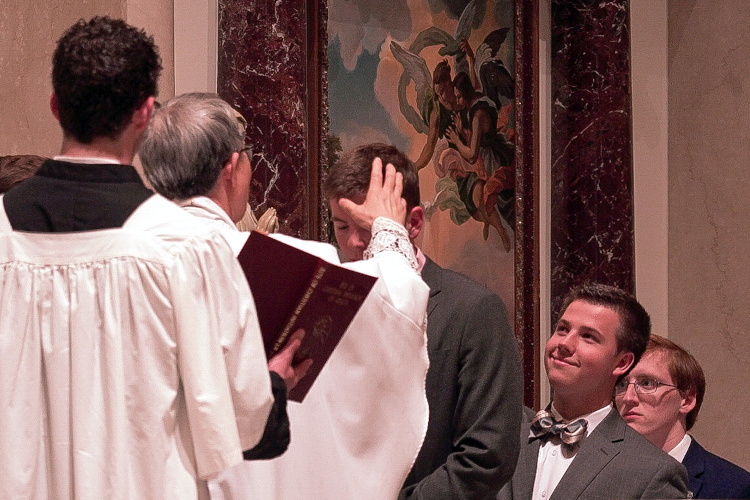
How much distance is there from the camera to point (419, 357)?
122 inches

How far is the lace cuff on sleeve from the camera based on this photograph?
300cm

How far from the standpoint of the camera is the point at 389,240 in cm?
301

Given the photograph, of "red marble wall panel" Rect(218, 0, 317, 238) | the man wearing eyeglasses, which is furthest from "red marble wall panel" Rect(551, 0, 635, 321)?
the man wearing eyeglasses

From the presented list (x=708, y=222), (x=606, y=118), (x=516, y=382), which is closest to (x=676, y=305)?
(x=708, y=222)

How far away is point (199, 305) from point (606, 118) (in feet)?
19.8

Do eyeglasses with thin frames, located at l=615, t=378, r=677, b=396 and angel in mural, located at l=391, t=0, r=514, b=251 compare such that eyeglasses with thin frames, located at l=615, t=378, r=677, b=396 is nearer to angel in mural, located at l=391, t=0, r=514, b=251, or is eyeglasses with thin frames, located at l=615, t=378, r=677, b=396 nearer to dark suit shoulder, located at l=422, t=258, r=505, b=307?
dark suit shoulder, located at l=422, t=258, r=505, b=307

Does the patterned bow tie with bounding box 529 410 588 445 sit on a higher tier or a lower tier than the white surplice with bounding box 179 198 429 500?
lower

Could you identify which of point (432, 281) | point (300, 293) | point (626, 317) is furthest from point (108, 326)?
point (626, 317)

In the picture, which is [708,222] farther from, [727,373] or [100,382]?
[100,382]

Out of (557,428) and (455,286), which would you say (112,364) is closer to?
(455,286)

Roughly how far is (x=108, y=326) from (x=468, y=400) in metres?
1.41

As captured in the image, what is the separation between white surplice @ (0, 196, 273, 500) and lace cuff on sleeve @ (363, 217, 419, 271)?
739mm

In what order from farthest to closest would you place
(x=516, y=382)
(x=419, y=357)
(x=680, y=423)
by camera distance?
(x=680, y=423) < (x=516, y=382) < (x=419, y=357)

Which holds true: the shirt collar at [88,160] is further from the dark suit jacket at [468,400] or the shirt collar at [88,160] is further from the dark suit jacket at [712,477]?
the dark suit jacket at [712,477]
